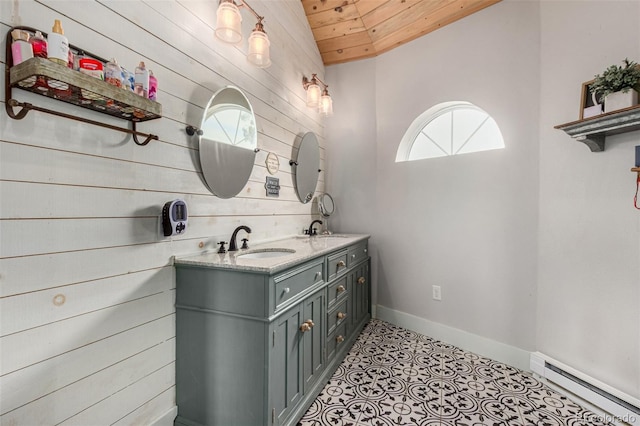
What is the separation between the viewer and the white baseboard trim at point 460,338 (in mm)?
2121

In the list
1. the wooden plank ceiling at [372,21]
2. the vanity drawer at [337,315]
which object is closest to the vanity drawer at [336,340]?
the vanity drawer at [337,315]

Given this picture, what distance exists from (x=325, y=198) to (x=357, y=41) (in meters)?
1.64

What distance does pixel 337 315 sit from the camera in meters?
2.10

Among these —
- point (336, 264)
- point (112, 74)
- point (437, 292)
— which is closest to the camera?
point (112, 74)

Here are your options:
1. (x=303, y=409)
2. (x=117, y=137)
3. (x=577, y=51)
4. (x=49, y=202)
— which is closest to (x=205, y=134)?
(x=117, y=137)

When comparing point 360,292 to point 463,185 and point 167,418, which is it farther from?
point 167,418

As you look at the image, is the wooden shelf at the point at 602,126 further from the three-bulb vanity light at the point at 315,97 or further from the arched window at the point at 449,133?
the three-bulb vanity light at the point at 315,97

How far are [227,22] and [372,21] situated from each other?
5.60ft

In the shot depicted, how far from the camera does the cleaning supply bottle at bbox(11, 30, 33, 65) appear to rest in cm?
89

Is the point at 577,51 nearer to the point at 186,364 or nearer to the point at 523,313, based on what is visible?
the point at 523,313

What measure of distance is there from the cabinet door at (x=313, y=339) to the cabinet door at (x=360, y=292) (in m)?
0.70

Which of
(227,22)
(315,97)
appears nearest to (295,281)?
(227,22)

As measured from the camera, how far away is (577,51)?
1.77 metres

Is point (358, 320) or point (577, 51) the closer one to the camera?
point (577, 51)
